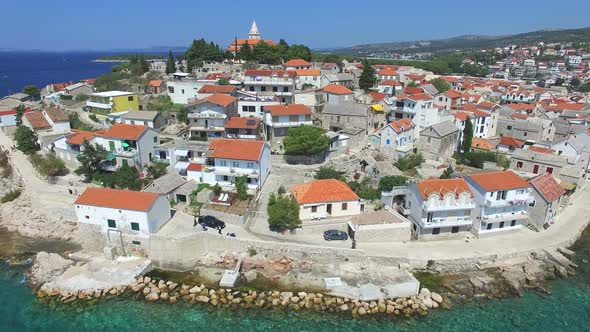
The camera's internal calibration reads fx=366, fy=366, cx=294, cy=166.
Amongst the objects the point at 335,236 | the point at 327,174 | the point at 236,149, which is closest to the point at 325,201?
the point at 335,236

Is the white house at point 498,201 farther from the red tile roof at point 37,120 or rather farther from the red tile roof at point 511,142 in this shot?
the red tile roof at point 37,120

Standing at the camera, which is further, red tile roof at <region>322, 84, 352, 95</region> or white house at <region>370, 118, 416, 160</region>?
red tile roof at <region>322, 84, 352, 95</region>

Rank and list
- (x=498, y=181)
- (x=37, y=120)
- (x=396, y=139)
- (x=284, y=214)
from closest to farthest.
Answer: (x=284, y=214) → (x=498, y=181) → (x=396, y=139) → (x=37, y=120)

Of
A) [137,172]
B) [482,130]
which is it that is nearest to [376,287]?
[137,172]

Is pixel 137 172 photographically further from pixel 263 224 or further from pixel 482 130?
pixel 482 130

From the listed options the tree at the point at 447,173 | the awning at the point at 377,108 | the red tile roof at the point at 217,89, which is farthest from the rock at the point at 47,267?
the awning at the point at 377,108

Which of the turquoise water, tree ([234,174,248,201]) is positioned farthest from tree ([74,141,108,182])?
tree ([234,174,248,201])

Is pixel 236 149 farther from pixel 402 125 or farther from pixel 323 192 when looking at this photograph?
pixel 402 125

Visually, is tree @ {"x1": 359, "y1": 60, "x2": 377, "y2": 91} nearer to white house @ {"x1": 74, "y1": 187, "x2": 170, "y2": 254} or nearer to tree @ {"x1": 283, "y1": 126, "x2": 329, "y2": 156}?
tree @ {"x1": 283, "y1": 126, "x2": 329, "y2": 156}
